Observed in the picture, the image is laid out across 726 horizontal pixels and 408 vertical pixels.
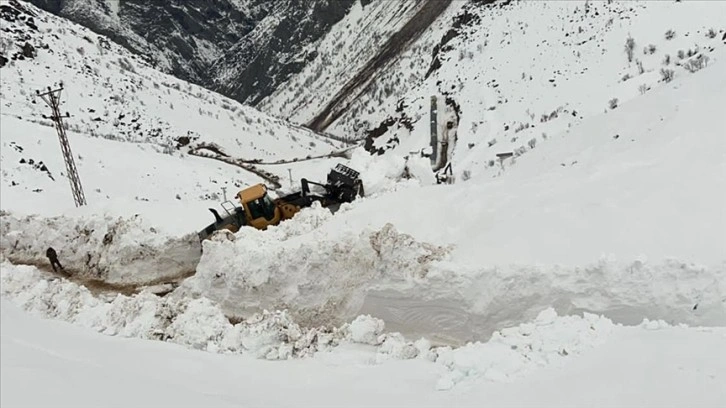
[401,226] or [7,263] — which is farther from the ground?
[7,263]

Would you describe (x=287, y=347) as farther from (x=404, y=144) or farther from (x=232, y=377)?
(x=404, y=144)

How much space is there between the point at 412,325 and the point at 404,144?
56.1 feet

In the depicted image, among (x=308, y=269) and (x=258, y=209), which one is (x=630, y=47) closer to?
(x=258, y=209)

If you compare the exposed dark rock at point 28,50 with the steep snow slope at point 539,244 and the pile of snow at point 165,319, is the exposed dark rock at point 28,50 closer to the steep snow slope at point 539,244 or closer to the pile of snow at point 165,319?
the pile of snow at point 165,319

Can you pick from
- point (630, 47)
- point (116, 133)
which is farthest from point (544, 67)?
point (116, 133)

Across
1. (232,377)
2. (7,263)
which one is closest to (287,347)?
(232,377)

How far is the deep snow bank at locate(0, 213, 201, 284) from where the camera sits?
12922 millimetres

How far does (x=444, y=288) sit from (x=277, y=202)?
21.3ft

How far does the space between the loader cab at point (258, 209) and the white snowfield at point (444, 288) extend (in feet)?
3.88

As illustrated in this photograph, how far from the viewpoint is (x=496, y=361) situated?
640 centimetres

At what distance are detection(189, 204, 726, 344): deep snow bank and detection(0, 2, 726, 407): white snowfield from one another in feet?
0.09

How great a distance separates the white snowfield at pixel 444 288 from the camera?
19.6ft

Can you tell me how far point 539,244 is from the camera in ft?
27.0

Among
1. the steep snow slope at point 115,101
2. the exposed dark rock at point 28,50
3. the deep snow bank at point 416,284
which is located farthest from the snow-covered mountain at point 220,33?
the deep snow bank at point 416,284
